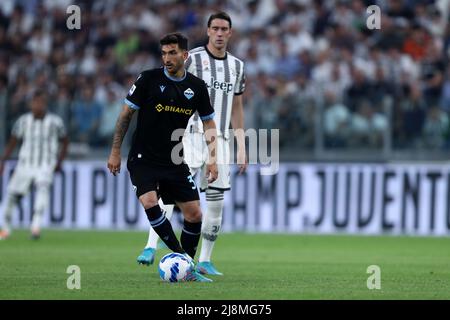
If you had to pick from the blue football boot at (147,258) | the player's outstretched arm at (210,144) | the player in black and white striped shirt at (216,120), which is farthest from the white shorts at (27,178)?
the player's outstretched arm at (210,144)

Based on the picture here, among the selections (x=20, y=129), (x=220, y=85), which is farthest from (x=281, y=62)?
(x=220, y=85)

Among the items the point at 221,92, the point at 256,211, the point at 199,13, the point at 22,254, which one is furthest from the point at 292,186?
the point at 221,92

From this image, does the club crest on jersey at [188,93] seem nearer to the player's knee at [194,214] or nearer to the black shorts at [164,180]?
the black shorts at [164,180]

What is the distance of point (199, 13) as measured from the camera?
22.6 m

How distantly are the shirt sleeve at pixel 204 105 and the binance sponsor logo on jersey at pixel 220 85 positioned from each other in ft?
3.84

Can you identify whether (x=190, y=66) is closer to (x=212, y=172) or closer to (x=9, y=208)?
(x=212, y=172)

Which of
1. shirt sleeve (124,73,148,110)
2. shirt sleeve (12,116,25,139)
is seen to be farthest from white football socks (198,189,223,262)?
shirt sleeve (12,116,25,139)

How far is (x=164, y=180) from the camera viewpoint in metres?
10.2

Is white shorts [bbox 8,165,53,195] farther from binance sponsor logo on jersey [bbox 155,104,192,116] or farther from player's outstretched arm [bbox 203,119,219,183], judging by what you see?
binance sponsor logo on jersey [bbox 155,104,192,116]

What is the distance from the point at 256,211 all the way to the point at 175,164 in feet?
31.4

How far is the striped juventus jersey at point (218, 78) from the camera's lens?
37.6 ft

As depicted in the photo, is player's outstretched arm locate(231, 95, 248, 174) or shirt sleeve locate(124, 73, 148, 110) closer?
shirt sleeve locate(124, 73, 148, 110)

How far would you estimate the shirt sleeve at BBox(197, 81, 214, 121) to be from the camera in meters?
10.3
